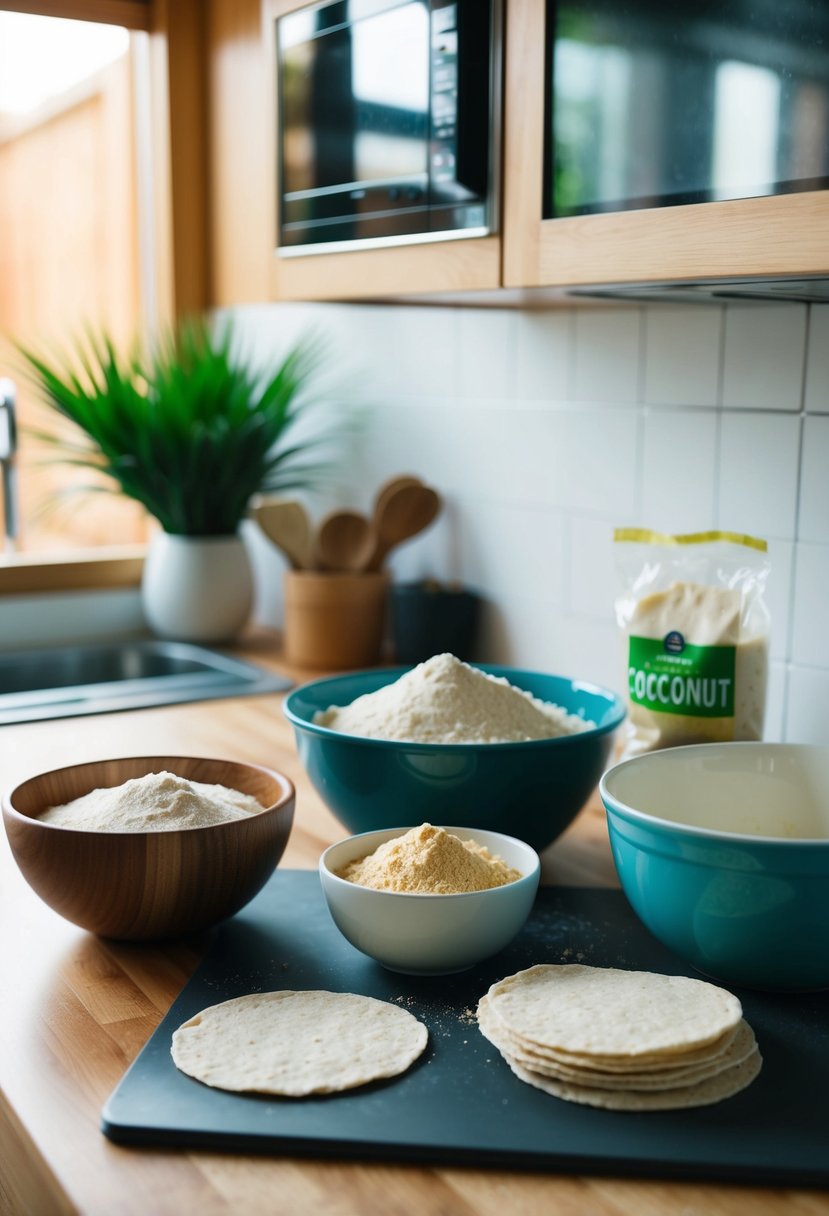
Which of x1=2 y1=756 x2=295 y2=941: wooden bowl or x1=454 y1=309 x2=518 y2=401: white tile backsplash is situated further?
x1=454 y1=309 x2=518 y2=401: white tile backsplash

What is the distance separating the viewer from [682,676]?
116cm

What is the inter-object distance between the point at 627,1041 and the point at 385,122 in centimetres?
96

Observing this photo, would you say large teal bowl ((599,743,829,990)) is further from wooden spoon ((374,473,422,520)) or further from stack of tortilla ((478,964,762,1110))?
wooden spoon ((374,473,422,520))

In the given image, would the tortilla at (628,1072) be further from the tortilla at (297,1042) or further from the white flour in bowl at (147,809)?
the white flour in bowl at (147,809)

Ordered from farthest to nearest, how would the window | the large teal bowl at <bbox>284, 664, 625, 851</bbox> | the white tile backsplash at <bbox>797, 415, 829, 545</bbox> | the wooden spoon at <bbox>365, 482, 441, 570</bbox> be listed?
the window
the wooden spoon at <bbox>365, 482, 441, 570</bbox>
the white tile backsplash at <bbox>797, 415, 829, 545</bbox>
the large teal bowl at <bbox>284, 664, 625, 851</bbox>

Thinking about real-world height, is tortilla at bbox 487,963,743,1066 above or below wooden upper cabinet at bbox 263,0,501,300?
below

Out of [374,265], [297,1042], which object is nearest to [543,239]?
[374,265]

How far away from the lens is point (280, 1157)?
2.33ft

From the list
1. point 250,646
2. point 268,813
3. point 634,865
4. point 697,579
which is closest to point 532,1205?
point 634,865

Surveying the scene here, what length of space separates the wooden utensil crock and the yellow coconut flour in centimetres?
90

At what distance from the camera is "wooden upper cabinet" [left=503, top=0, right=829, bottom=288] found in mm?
871

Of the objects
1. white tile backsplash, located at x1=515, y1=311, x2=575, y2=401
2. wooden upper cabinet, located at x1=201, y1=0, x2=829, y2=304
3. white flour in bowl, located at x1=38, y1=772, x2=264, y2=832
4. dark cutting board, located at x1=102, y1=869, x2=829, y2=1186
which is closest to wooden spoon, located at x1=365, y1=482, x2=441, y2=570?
white tile backsplash, located at x1=515, y1=311, x2=575, y2=401

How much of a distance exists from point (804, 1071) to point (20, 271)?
2.08m

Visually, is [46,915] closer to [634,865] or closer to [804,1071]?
[634,865]
